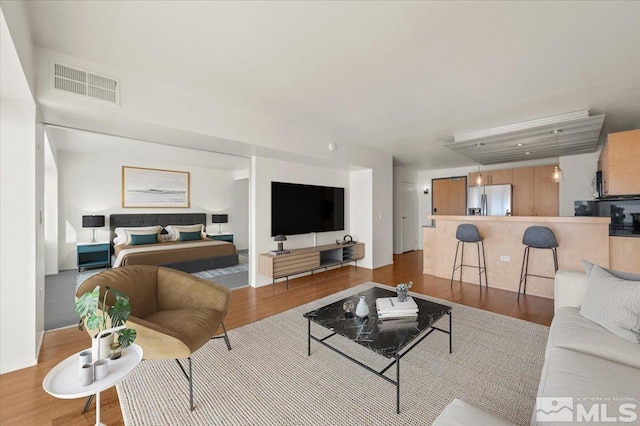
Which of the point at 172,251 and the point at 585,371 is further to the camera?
the point at 172,251

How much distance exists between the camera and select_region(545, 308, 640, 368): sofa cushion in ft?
4.68

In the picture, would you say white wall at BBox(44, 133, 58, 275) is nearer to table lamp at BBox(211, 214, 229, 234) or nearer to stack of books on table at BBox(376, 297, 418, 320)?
table lamp at BBox(211, 214, 229, 234)

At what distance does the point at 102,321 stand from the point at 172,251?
3.61 meters

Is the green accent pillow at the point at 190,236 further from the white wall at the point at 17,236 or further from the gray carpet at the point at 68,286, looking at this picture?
the white wall at the point at 17,236

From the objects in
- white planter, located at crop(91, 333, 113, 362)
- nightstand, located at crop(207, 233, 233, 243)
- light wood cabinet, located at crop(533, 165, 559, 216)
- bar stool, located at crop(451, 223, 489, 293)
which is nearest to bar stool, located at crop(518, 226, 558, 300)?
bar stool, located at crop(451, 223, 489, 293)

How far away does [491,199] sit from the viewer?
6508mm

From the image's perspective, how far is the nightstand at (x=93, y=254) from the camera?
191 inches

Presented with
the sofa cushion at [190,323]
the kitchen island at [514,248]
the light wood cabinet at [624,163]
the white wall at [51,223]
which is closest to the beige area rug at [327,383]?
the sofa cushion at [190,323]

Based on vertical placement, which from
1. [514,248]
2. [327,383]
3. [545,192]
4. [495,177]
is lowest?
[327,383]

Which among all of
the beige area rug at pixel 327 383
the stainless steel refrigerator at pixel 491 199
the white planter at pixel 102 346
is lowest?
the beige area rug at pixel 327 383

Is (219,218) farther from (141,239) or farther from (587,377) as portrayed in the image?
(587,377)

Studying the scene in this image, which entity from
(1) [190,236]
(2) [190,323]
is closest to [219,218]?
(1) [190,236]

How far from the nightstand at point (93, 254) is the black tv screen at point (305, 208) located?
346cm

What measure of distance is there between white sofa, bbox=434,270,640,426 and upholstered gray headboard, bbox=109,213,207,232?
6160 mm
